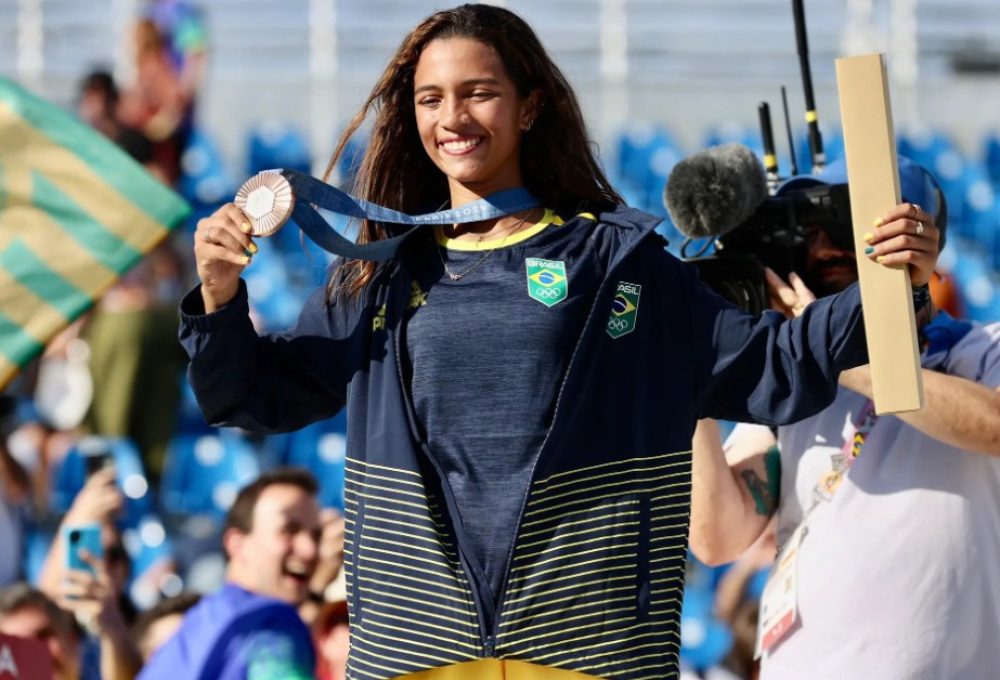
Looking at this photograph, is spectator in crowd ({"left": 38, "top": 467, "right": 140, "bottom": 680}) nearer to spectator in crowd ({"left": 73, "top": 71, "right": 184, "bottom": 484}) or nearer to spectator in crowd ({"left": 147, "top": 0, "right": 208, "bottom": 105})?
spectator in crowd ({"left": 73, "top": 71, "right": 184, "bottom": 484})

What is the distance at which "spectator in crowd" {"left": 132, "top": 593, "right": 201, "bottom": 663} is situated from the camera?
15.8 feet

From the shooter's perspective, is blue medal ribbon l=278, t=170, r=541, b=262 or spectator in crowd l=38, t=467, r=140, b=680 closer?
blue medal ribbon l=278, t=170, r=541, b=262

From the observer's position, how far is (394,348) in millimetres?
2457

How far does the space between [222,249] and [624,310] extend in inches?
22.0

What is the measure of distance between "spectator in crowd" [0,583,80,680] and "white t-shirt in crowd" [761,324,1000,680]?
2.37 meters

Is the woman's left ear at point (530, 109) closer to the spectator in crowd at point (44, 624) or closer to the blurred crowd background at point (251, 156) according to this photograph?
the blurred crowd background at point (251, 156)

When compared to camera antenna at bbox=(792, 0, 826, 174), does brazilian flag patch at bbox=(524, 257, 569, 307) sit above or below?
below

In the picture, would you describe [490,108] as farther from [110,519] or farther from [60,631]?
[110,519]

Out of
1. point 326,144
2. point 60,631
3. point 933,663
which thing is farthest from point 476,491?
point 326,144

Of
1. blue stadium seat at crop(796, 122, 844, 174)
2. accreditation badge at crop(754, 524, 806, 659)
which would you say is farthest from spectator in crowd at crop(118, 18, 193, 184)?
accreditation badge at crop(754, 524, 806, 659)

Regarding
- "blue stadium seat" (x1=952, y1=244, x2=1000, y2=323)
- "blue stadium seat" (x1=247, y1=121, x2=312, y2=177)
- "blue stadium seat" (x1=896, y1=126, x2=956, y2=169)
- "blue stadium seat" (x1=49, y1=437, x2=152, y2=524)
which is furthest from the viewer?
"blue stadium seat" (x1=896, y1=126, x2=956, y2=169)

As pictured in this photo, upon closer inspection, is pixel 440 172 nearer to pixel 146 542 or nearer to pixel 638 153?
pixel 146 542

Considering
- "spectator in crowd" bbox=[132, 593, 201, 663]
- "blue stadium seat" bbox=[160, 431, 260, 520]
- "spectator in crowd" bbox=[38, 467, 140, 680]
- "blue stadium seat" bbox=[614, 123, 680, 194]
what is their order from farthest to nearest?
1. "blue stadium seat" bbox=[614, 123, 680, 194]
2. "blue stadium seat" bbox=[160, 431, 260, 520]
3. "spectator in crowd" bbox=[38, 467, 140, 680]
4. "spectator in crowd" bbox=[132, 593, 201, 663]

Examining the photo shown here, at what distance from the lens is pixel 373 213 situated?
2.52m
